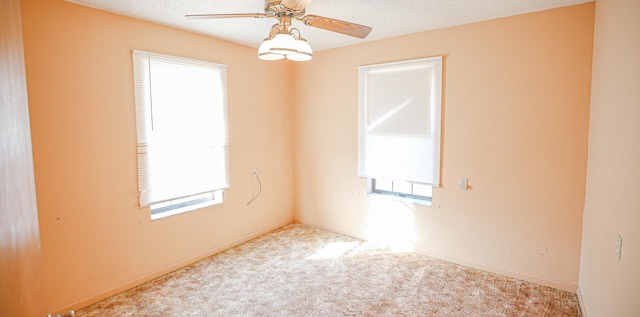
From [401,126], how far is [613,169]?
2.02 m

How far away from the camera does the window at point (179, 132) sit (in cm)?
310

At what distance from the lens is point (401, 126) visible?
3.76 metres

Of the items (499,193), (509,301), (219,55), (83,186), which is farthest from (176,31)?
(509,301)

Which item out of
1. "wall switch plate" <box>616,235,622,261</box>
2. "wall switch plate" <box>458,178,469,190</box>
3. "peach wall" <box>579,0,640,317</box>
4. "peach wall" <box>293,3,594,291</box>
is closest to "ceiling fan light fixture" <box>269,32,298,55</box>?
"peach wall" <box>579,0,640,317</box>

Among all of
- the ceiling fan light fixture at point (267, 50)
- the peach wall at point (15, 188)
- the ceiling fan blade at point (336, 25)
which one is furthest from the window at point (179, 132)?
the peach wall at point (15, 188)

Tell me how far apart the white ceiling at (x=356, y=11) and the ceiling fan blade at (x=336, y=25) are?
38 centimetres

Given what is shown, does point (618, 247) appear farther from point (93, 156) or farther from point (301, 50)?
point (93, 156)

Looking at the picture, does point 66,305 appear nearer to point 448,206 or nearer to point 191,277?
point 191,277

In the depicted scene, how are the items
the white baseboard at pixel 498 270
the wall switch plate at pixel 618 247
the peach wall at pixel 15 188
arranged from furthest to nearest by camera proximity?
the white baseboard at pixel 498 270, the wall switch plate at pixel 618 247, the peach wall at pixel 15 188

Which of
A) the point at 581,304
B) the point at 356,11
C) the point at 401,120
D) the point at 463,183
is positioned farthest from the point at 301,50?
the point at 581,304

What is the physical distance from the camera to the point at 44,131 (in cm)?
248

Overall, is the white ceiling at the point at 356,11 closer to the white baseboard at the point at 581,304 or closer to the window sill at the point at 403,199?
the window sill at the point at 403,199

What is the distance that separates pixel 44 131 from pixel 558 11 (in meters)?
4.28

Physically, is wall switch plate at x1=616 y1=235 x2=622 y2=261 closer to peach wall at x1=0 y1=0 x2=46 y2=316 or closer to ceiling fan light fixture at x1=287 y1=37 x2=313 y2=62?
ceiling fan light fixture at x1=287 y1=37 x2=313 y2=62
